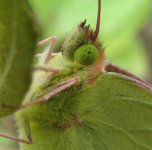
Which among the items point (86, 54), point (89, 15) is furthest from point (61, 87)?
point (89, 15)

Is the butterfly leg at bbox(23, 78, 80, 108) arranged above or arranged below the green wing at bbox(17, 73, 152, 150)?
above

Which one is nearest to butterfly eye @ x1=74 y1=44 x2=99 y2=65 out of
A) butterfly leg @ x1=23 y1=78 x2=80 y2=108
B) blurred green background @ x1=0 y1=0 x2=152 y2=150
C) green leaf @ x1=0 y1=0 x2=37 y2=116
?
butterfly leg @ x1=23 y1=78 x2=80 y2=108

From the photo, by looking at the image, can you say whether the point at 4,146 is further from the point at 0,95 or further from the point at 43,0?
the point at 0,95

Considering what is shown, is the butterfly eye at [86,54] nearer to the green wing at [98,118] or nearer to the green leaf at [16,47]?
the green wing at [98,118]

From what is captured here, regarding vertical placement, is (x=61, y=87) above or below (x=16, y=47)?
below

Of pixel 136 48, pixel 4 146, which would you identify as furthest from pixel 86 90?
pixel 136 48

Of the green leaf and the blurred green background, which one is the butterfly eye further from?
the blurred green background

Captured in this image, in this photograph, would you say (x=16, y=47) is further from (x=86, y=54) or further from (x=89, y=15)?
(x=89, y=15)

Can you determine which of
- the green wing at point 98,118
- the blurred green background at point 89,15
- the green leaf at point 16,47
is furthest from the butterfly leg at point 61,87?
the blurred green background at point 89,15
